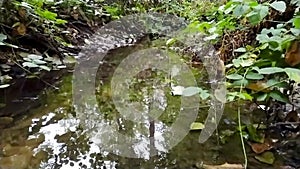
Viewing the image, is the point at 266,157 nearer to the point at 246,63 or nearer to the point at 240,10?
the point at 246,63

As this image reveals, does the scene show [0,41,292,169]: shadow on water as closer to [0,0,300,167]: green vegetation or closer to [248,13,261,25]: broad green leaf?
[0,0,300,167]: green vegetation

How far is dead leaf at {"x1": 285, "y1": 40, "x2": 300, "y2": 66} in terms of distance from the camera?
116 cm

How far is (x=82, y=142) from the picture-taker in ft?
4.49

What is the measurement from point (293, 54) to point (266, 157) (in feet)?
1.11

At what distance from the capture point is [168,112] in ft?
5.44

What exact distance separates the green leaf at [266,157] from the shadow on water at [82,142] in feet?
0.08

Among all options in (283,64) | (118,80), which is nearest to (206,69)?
(118,80)

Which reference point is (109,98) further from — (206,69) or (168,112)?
(206,69)

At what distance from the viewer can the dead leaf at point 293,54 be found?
1.16 m

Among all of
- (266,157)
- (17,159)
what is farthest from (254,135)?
(17,159)

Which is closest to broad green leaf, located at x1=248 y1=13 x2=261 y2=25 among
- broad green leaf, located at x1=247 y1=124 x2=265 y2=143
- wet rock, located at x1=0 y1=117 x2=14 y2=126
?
broad green leaf, located at x1=247 y1=124 x2=265 y2=143

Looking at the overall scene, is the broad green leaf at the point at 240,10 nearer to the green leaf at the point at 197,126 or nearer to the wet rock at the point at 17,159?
the green leaf at the point at 197,126

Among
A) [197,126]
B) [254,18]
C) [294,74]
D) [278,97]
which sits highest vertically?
[254,18]

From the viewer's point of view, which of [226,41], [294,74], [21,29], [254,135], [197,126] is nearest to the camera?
[294,74]
